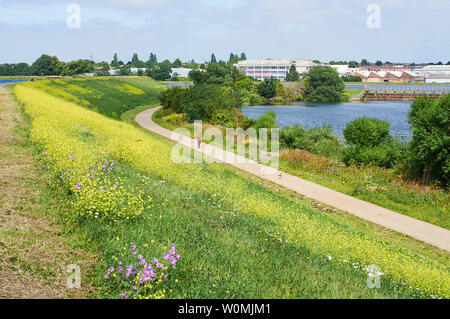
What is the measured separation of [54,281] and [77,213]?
2.42 meters

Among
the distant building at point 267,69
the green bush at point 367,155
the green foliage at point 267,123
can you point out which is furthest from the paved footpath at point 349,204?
the distant building at point 267,69

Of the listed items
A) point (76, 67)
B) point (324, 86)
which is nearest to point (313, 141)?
point (324, 86)

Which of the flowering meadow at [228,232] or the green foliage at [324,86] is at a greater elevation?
the green foliage at [324,86]

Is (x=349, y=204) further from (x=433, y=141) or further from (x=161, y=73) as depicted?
(x=161, y=73)

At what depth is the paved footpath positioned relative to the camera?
12.9 meters

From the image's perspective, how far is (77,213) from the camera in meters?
8.57

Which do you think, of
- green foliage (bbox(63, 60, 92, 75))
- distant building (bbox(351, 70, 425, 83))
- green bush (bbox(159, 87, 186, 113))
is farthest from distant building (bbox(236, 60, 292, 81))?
green bush (bbox(159, 87, 186, 113))

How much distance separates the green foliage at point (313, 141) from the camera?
25.1 m

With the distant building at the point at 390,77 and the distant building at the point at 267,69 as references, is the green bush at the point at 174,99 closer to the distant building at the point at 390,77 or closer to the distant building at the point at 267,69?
the distant building at the point at 267,69

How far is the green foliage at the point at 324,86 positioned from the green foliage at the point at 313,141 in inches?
2495

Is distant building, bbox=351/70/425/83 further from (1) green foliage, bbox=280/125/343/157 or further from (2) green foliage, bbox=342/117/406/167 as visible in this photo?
(2) green foliage, bbox=342/117/406/167

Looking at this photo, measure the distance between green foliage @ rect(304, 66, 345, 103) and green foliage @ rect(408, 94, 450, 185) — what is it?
7195cm

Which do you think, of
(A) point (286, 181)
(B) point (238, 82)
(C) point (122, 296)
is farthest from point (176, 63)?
(C) point (122, 296)
